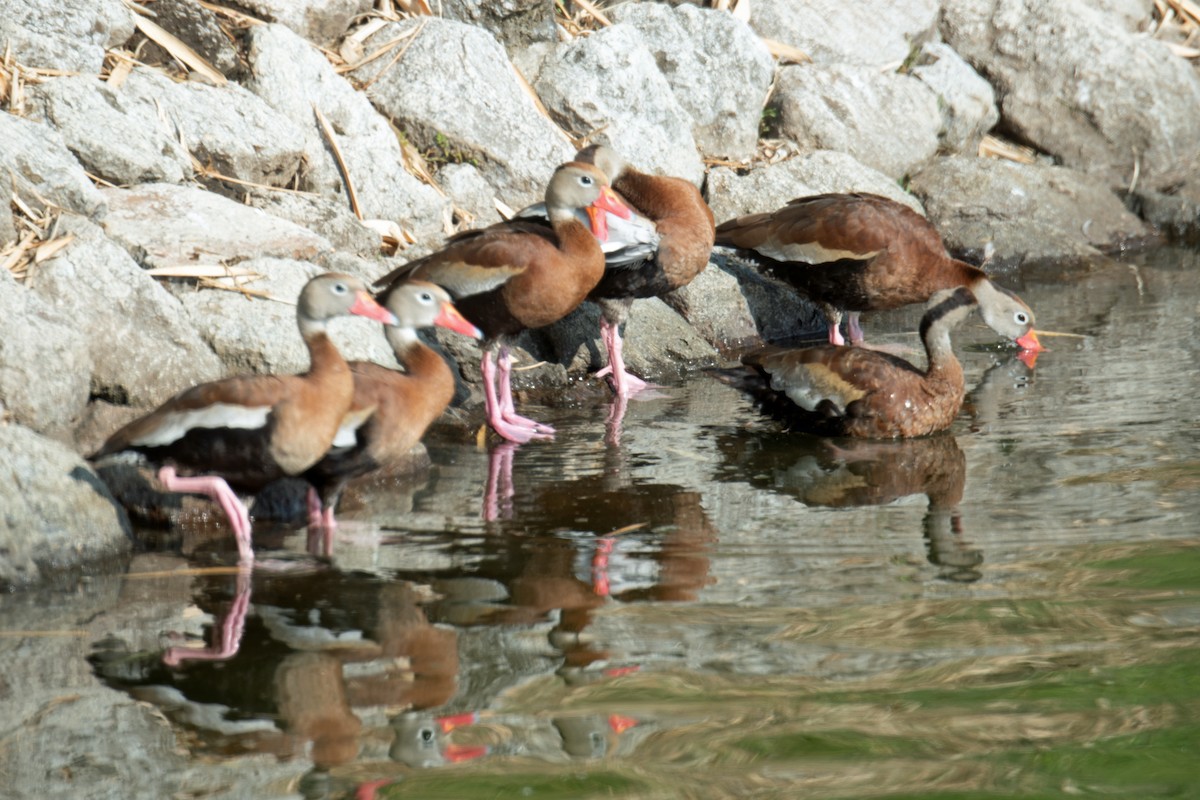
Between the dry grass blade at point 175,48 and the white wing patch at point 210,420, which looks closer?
the white wing patch at point 210,420

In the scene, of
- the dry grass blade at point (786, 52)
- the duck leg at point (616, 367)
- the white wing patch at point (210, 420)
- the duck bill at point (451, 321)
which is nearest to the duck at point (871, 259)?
the duck leg at point (616, 367)

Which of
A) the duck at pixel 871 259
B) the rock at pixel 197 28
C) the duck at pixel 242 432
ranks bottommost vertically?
the duck at pixel 242 432

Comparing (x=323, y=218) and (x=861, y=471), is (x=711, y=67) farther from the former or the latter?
(x=861, y=471)

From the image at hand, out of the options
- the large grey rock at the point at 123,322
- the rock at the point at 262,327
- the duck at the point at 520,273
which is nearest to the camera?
the large grey rock at the point at 123,322

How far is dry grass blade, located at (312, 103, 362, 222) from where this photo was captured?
325 inches

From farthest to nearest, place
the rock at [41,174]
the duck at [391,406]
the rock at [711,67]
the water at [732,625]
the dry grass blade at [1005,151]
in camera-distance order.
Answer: the dry grass blade at [1005,151], the rock at [711,67], the rock at [41,174], the duck at [391,406], the water at [732,625]

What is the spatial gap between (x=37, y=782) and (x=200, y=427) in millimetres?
1837

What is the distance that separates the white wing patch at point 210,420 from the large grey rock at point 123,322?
972mm

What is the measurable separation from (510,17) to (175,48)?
2.49m

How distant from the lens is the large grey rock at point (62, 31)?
24.4 ft

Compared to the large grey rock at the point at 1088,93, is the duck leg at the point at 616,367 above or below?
below

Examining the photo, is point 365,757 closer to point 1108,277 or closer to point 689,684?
point 689,684

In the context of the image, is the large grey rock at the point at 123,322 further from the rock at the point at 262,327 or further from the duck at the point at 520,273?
the duck at the point at 520,273

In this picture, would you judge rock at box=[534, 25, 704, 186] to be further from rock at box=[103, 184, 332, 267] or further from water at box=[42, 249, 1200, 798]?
water at box=[42, 249, 1200, 798]
